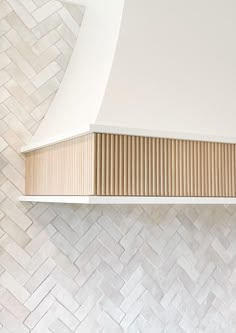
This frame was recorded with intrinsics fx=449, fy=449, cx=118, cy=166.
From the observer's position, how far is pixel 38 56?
4.87 feet

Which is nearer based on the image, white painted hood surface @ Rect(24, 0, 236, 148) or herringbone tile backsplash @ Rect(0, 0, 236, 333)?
white painted hood surface @ Rect(24, 0, 236, 148)

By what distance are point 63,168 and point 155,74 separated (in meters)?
0.35

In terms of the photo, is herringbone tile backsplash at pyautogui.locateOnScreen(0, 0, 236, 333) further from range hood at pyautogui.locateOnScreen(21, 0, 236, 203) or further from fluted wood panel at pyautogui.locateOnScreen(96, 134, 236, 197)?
fluted wood panel at pyautogui.locateOnScreen(96, 134, 236, 197)

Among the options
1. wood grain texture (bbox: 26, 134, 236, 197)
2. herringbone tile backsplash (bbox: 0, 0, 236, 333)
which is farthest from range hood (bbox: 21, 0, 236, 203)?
herringbone tile backsplash (bbox: 0, 0, 236, 333)

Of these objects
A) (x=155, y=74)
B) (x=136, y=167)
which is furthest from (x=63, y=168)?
(x=155, y=74)

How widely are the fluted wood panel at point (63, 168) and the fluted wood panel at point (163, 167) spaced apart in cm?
3

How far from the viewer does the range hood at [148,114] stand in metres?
1.07

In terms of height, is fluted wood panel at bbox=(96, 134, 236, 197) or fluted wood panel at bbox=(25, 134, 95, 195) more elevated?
fluted wood panel at bbox=(25, 134, 95, 195)

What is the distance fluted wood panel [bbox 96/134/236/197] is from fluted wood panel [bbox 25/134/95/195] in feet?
0.09

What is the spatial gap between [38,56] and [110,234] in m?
0.65

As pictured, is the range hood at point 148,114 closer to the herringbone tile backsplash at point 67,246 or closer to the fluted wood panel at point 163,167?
the fluted wood panel at point 163,167

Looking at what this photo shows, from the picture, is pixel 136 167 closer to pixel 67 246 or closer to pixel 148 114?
pixel 148 114

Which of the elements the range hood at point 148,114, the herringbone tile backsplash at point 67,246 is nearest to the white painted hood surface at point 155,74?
the range hood at point 148,114

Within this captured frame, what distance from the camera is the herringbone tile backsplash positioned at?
1415 mm
